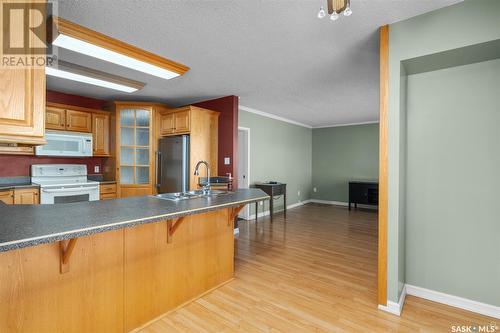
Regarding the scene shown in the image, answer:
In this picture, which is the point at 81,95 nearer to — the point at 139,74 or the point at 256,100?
the point at 139,74

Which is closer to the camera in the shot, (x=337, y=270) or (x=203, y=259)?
(x=203, y=259)

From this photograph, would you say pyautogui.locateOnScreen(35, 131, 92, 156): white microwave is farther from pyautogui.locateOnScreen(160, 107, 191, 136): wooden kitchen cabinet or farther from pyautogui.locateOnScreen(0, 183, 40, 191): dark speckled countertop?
pyautogui.locateOnScreen(160, 107, 191, 136): wooden kitchen cabinet

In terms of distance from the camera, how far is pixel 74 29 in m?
1.95

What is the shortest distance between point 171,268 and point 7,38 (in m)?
1.82

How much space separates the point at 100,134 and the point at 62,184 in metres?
1.07

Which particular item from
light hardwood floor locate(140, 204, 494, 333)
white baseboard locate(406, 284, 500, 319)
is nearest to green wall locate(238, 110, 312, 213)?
light hardwood floor locate(140, 204, 494, 333)

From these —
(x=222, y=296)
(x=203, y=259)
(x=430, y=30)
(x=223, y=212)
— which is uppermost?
(x=430, y=30)

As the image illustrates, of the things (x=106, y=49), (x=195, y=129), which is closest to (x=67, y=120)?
(x=195, y=129)

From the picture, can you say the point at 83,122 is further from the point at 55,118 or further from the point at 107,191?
the point at 107,191

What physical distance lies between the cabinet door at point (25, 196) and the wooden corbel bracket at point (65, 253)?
2.67 metres

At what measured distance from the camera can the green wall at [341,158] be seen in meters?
6.69

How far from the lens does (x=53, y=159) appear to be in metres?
3.99

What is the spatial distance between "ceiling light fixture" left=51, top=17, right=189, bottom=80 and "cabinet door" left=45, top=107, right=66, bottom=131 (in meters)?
2.12

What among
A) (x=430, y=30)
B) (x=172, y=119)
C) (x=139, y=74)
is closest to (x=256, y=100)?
(x=172, y=119)
